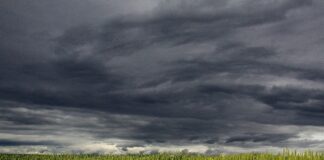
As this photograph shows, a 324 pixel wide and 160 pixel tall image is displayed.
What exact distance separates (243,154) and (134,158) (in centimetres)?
6359

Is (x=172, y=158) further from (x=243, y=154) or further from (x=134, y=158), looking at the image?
(x=243, y=154)

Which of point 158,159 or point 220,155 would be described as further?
point 158,159

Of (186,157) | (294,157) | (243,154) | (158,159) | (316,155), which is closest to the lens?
(316,155)

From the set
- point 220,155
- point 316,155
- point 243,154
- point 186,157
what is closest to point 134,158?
point 186,157

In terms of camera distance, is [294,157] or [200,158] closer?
[294,157]

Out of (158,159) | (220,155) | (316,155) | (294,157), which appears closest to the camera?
(316,155)

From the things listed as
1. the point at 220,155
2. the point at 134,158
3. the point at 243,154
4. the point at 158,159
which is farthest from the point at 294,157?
the point at 134,158

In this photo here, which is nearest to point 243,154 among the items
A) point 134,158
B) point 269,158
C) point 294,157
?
point 269,158

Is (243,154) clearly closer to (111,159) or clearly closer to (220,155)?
(220,155)

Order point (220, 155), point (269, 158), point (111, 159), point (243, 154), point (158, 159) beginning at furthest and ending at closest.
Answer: point (111, 159), point (158, 159), point (220, 155), point (243, 154), point (269, 158)

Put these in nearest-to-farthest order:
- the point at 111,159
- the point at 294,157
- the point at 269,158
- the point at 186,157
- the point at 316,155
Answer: the point at 316,155 < the point at 294,157 < the point at 269,158 < the point at 186,157 < the point at 111,159

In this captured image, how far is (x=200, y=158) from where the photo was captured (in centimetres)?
16412

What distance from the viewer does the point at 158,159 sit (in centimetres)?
18538

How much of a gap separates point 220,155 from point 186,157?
1662 centimetres
